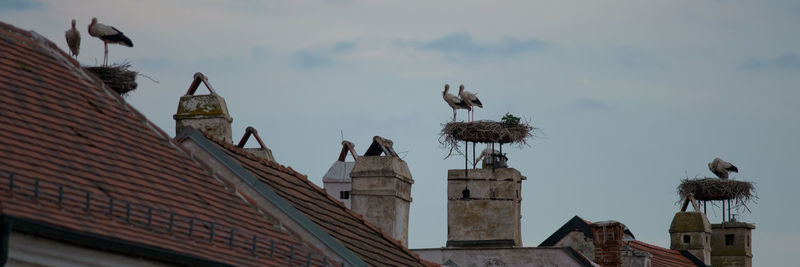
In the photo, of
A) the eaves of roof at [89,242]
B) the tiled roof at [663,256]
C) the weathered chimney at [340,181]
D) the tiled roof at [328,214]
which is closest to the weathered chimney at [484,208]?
the weathered chimney at [340,181]

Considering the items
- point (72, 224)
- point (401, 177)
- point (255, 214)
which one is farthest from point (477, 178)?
point (72, 224)

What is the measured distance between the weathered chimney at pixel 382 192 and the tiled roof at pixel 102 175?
500cm

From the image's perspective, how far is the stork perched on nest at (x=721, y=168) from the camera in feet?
134

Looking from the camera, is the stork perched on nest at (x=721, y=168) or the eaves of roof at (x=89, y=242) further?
the stork perched on nest at (x=721, y=168)

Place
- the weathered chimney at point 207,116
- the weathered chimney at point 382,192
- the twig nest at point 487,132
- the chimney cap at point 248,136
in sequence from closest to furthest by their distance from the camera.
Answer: the weathered chimney at point 207,116
the weathered chimney at point 382,192
the chimney cap at point 248,136
the twig nest at point 487,132

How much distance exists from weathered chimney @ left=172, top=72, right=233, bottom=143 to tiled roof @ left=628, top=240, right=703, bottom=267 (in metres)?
16.0

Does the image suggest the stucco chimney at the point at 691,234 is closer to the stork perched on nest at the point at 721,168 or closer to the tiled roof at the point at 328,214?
the stork perched on nest at the point at 721,168

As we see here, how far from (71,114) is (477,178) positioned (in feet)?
55.3

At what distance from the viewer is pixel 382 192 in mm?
17719

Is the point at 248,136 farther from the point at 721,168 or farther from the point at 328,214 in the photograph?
the point at 721,168

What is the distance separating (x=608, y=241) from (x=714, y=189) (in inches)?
590

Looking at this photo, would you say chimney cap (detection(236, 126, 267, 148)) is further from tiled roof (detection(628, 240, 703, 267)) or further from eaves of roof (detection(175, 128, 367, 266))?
tiled roof (detection(628, 240, 703, 267))

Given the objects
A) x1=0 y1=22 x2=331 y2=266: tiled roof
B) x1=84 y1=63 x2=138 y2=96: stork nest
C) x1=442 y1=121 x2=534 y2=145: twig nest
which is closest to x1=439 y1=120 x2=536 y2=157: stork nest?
x1=442 y1=121 x2=534 y2=145: twig nest

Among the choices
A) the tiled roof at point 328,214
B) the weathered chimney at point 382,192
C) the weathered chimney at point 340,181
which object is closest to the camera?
the tiled roof at point 328,214
